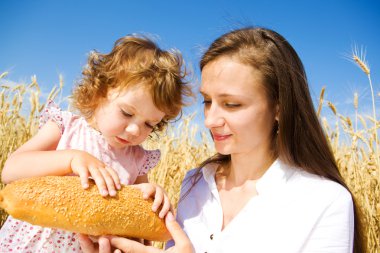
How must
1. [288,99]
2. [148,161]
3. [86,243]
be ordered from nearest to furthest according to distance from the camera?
[86,243] < [288,99] < [148,161]

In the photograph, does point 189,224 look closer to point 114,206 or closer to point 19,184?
point 114,206

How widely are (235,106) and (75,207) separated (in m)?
0.81

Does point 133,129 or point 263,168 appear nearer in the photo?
point 133,129

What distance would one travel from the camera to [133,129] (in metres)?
1.84

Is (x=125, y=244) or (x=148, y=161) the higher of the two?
(x=148, y=161)

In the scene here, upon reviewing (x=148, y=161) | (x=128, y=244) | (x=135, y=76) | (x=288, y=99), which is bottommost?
(x=128, y=244)

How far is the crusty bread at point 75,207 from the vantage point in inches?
56.7

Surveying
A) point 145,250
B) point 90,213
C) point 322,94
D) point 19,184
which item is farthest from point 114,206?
point 322,94

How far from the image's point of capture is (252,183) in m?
2.05

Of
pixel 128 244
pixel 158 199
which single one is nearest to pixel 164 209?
pixel 158 199

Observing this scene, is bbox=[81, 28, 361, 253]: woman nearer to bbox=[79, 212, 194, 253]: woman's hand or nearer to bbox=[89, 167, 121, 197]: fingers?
bbox=[79, 212, 194, 253]: woman's hand

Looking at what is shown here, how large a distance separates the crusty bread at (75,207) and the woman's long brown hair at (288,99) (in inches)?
31.4

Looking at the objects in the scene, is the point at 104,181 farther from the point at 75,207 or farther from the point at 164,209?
the point at 164,209

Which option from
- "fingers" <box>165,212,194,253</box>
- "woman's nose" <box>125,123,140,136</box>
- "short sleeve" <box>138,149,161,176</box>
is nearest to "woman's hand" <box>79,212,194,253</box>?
"fingers" <box>165,212,194,253</box>
